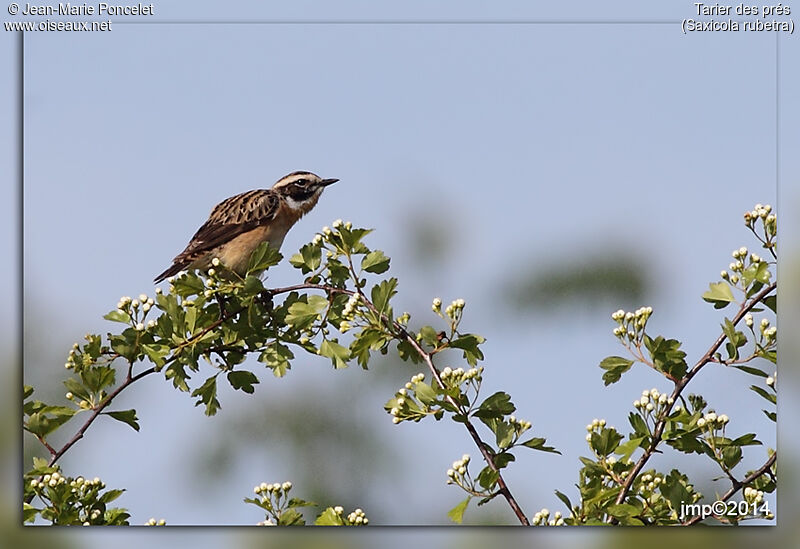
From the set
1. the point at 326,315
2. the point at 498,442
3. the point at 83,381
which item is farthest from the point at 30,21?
the point at 498,442

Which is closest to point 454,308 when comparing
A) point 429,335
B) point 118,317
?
point 429,335

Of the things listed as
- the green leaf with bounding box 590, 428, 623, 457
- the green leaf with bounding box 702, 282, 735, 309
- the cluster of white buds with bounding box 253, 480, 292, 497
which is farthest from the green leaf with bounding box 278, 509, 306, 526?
the green leaf with bounding box 702, 282, 735, 309

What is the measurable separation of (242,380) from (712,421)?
190 centimetres

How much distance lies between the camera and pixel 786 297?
400 cm

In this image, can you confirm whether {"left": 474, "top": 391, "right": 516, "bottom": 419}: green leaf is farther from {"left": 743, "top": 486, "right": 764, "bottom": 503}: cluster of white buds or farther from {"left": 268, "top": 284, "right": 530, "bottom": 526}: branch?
{"left": 743, "top": 486, "right": 764, "bottom": 503}: cluster of white buds

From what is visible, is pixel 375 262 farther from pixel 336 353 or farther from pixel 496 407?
pixel 496 407

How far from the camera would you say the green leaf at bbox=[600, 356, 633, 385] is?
383cm

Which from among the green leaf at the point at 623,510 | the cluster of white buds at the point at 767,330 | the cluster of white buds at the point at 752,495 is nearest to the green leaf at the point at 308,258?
the green leaf at the point at 623,510

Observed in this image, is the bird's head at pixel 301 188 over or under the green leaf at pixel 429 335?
over

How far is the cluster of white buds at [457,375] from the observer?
3643mm

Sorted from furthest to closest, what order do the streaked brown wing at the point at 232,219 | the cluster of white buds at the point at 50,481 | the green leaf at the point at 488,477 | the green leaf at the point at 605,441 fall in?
the streaked brown wing at the point at 232,219
the cluster of white buds at the point at 50,481
the green leaf at the point at 605,441
the green leaf at the point at 488,477

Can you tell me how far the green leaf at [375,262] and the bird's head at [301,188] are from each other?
0.87 m

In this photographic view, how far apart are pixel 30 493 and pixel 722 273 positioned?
117 inches

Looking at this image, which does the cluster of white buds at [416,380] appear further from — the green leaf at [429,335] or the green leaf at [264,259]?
the green leaf at [264,259]
